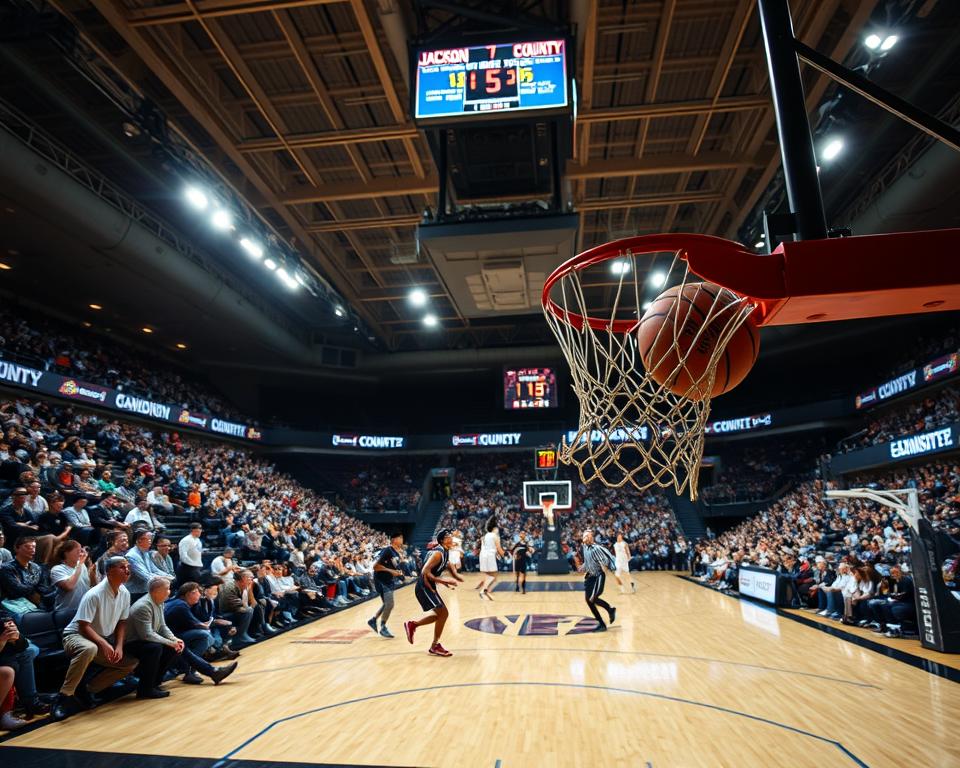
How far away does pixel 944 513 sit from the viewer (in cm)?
1105

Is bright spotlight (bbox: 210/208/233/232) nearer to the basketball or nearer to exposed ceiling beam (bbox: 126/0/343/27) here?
exposed ceiling beam (bbox: 126/0/343/27)

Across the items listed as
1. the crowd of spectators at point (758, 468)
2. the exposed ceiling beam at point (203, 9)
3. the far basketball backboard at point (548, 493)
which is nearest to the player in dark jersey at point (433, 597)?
the exposed ceiling beam at point (203, 9)

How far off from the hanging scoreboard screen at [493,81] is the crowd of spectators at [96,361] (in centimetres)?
1223

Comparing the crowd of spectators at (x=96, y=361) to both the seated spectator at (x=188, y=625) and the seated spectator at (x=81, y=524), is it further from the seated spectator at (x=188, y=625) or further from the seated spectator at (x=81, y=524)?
the seated spectator at (x=188, y=625)

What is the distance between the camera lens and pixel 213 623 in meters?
6.41

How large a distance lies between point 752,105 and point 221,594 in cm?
1048

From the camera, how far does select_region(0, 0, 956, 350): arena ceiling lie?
7.93 meters

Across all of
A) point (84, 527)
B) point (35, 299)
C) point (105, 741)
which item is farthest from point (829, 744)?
point (35, 299)

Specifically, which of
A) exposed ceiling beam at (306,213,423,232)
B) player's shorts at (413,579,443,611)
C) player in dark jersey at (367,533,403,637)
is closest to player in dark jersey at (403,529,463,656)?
player's shorts at (413,579,443,611)

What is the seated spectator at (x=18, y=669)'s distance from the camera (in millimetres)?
3906

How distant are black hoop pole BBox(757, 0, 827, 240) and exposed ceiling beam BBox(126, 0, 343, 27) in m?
6.46

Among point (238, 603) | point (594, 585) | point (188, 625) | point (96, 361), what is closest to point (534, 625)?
point (594, 585)

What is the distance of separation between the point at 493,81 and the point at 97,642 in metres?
6.42

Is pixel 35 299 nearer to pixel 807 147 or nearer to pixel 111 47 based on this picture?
pixel 111 47
